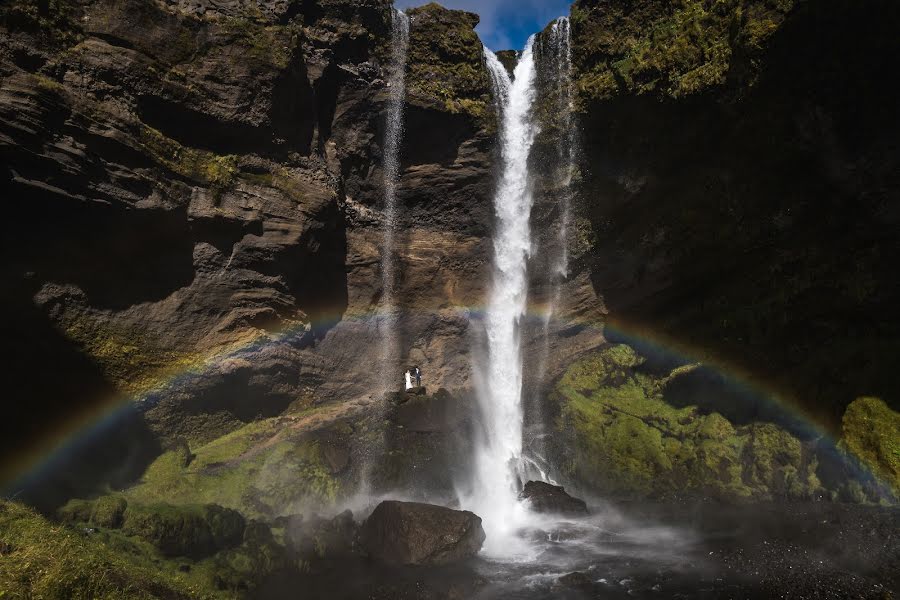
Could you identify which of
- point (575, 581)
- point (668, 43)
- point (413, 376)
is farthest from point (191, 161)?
point (575, 581)

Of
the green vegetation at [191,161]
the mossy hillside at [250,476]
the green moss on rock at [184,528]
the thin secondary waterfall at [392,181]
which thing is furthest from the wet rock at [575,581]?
the green vegetation at [191,161]

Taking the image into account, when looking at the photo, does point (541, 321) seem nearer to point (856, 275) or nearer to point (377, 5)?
point (856, 275)

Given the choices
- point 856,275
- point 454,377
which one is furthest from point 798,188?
point 454,377

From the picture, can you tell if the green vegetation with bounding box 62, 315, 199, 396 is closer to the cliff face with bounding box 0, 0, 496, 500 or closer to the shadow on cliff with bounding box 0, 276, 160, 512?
the cliff face with bounding box 0, 0, 496, 500

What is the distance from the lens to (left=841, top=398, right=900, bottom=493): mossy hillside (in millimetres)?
13664

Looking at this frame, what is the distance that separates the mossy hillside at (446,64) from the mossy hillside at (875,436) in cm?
1660

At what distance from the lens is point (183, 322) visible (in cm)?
1645

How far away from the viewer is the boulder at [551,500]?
17.4m

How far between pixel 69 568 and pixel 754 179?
63.6 feet

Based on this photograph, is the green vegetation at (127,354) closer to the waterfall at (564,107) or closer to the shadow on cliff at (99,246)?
the shadow on cliff at (99,246)

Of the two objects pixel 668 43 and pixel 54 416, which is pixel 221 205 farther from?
pixel 668 43

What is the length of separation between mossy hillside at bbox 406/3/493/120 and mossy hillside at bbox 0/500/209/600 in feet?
57.9

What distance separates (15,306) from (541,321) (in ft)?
60.2

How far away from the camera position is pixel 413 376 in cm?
2269
